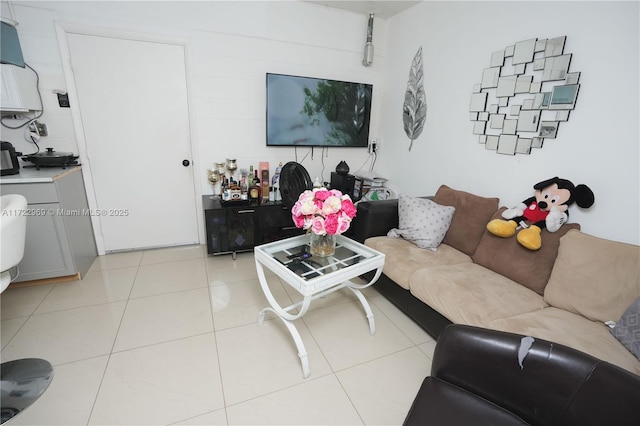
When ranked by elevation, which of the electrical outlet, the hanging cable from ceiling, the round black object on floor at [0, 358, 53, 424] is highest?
the hanging cable from ceiling

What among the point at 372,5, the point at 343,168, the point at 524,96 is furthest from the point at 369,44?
the point at 524,96

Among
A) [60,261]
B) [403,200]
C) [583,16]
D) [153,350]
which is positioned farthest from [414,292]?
[60,261]

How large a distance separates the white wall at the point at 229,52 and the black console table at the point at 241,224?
0.46m

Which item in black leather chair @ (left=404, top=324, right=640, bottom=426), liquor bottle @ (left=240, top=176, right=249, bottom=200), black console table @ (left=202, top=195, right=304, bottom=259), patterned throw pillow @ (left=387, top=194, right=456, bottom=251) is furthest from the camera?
liquor bottle @ (left=240, top=176, right=249, bottom=200)

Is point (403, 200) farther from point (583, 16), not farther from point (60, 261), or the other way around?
point (60, 261)

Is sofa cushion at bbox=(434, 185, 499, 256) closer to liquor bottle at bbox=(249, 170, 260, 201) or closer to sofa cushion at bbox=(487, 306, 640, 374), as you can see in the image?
sofa cushion at bbox=(487, 306, 640, 374)

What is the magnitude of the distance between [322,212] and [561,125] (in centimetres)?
164

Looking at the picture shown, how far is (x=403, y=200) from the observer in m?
2.43

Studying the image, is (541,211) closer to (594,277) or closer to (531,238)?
(531,238)

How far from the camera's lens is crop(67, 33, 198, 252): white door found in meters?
2.50

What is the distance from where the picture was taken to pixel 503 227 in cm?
194

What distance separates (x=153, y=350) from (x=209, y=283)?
0.79 m

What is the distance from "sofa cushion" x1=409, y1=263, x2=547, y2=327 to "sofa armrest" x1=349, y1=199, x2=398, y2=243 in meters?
0.64

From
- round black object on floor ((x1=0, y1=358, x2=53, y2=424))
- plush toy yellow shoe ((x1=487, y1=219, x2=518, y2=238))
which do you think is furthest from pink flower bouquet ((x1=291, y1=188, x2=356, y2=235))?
round black object on floor ((x1=0, y1=358, x2=53, y2=424))
